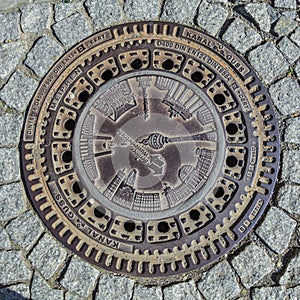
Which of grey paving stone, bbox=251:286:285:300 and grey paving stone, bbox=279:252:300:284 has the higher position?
grey paving stone, bbox=279:252:300:284

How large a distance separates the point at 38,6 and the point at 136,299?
1.90m

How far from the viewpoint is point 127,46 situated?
109 inches

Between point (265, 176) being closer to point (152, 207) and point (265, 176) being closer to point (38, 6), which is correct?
point (152, 207)

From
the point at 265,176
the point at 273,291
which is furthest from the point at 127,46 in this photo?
the point at 273,291

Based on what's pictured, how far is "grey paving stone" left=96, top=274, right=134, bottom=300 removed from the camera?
2566mm

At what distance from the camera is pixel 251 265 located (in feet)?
8.48

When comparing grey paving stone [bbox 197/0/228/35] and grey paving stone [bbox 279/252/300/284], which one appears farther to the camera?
grey paving stone [bbox 197/0/228/35]

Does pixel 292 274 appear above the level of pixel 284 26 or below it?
below

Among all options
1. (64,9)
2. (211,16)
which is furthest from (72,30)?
(211,16)

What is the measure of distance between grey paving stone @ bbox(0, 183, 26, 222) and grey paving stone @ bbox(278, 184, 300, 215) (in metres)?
1.53

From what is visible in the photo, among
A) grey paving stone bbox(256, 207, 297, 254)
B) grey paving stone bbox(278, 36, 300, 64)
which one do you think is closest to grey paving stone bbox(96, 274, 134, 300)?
grey paving stone bbox(256, 207, 297, 254)

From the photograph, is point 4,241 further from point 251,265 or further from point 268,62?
point 268,62

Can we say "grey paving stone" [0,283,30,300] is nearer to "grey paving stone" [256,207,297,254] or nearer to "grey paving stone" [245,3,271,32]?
"grey paving stone" [256,207,297,254]

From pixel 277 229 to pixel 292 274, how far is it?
0.88ft
